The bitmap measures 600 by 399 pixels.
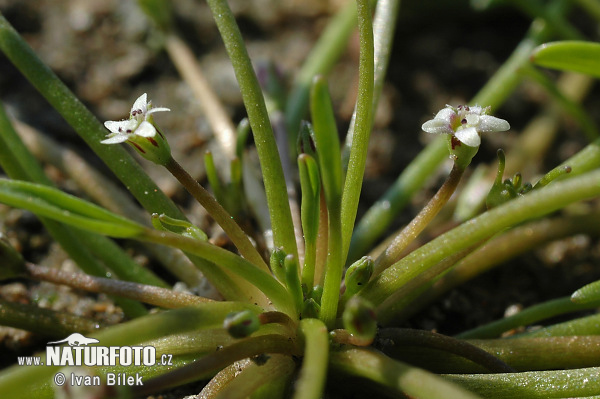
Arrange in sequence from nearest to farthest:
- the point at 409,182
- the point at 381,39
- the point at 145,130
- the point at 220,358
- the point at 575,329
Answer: the point at 220,358
the point at 145,130
the point at 575,329
the point at 381,39
the point at 409,182

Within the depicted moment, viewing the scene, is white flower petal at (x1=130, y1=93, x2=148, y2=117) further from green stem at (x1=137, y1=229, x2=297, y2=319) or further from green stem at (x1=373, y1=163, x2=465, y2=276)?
green stem at (x1=373, y1=163, x2=465, y2=276)

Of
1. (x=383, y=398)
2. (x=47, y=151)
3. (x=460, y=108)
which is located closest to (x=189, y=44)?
(x=47, y=151)

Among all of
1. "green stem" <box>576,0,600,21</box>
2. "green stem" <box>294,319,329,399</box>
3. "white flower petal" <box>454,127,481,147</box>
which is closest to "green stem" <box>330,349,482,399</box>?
"green stem" <box>294,319,329,399</box>

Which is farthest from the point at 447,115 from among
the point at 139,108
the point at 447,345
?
the point at 139,108

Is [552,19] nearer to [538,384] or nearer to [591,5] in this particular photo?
[591,5]

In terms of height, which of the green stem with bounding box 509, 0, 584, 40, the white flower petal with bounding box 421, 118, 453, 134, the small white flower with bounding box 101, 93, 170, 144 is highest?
the green stem with bounding box 509, 0, 584, 40

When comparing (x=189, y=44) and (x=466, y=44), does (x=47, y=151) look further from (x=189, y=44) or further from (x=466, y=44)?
(x=466, y=44)
